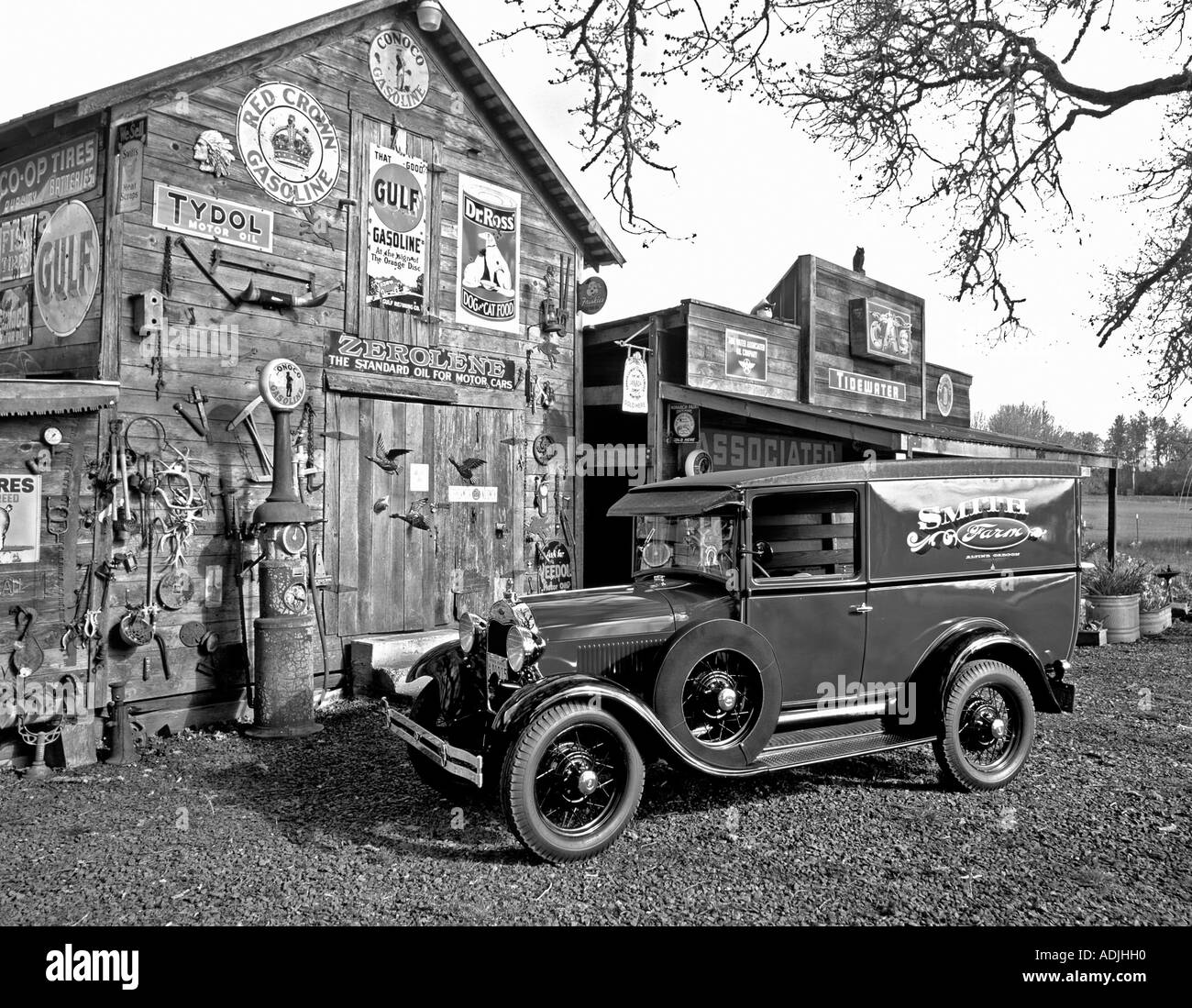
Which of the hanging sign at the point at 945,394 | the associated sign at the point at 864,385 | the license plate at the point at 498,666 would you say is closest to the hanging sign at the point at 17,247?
the license plate at the point at 498,666

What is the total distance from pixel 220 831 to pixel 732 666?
118 inches

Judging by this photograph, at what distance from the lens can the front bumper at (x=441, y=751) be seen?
435 cm

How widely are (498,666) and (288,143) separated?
546 cm

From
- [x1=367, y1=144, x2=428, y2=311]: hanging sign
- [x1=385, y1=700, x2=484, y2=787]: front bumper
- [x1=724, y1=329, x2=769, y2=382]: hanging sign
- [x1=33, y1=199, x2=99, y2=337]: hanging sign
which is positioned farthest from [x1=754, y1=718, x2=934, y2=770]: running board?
[x1=724, y1=329, x2=769, y2=382]: hanging sign

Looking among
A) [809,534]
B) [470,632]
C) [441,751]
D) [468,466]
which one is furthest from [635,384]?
[441,751]

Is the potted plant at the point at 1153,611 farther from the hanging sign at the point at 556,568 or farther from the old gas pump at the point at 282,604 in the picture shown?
the old gas pump at the point at 282,604

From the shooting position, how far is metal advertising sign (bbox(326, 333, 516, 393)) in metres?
A: 8.04

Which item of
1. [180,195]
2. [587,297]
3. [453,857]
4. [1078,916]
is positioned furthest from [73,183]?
[1078,916]

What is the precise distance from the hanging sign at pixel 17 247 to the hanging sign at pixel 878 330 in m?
11.0

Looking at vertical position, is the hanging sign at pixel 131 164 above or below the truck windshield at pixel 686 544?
above

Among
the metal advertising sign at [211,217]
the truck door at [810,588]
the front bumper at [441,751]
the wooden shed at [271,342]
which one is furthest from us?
the metal advertising sign at [211,217]

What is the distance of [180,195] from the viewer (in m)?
6.97

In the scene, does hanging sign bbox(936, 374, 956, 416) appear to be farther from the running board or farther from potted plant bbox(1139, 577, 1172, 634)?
the running board
